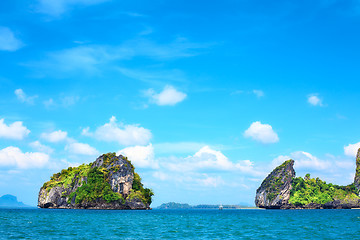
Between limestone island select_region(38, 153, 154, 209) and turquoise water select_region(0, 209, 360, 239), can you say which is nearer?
turquoise water select_region(0, 209, 360, 239)

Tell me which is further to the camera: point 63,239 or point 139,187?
point 139,187

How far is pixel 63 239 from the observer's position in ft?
134

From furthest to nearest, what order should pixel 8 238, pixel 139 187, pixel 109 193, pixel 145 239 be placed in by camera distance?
pixel 139 187 < pixel 109 193 < pixel 145 239 < pixel 8 238

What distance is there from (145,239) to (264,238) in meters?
16.4

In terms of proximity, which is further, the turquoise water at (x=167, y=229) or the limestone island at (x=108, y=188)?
the limestone island at (x=108, y=188)

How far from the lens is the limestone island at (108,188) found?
164m

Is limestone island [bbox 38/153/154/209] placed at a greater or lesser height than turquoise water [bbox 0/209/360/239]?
greater

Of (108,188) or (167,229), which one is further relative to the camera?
(108,188)

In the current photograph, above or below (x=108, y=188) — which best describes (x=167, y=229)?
below

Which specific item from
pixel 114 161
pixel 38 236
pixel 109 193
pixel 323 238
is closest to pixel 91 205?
pixel 109 193

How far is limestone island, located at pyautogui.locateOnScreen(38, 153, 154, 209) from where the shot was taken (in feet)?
538

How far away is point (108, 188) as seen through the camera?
16412 centimetres

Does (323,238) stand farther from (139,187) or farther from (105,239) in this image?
(139,187)

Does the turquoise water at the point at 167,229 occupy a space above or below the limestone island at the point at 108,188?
below
